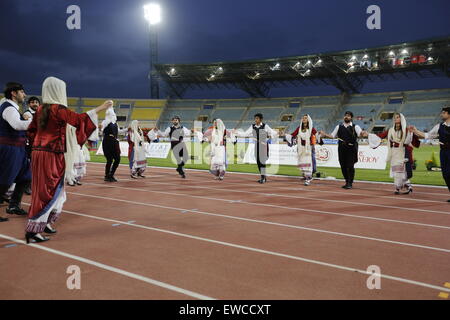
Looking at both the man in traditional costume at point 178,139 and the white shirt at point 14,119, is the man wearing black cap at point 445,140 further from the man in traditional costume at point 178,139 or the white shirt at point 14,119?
the white shirt at point 14,119

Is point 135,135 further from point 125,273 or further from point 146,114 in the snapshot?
point 146,114

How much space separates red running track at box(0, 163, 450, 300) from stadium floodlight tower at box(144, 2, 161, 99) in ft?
120

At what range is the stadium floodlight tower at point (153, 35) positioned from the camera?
40.0 meters

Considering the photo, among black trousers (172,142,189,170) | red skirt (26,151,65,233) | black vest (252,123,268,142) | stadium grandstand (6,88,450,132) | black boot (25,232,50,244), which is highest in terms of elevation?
stadium grandstand (6,88,450,132)

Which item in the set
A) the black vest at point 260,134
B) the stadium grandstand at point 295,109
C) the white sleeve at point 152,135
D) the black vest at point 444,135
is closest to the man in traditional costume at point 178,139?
the white sleeve at point 152,135

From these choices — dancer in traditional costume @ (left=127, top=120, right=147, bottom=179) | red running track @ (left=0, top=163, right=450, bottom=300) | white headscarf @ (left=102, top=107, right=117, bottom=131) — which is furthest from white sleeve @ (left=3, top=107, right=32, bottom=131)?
dancer in traditional costume @ (left=127, top=120, right=147, bottom=179)

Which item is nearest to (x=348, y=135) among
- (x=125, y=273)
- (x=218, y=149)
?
(x=218, y=149)

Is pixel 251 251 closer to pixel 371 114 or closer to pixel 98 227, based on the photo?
pixel 98 227

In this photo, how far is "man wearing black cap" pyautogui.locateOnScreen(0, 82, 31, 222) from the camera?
223 inches

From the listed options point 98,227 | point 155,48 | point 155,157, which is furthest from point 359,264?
point 155,48

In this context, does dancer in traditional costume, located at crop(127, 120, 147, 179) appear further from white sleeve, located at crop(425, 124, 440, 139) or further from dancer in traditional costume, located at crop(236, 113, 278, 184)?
white sleeve, located at crop(425, 124, 440, 139)

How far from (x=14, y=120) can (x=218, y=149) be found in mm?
7592

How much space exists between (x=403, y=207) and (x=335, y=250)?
150 inches

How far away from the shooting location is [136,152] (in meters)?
12.9
